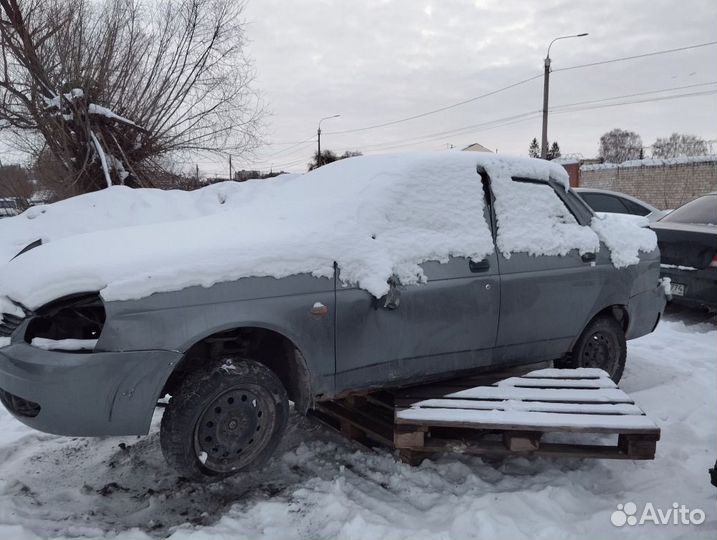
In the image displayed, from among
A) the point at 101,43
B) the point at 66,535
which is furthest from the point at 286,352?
the point at 101,43

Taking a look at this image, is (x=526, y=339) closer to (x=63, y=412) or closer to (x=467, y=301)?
(x=467, y=301)

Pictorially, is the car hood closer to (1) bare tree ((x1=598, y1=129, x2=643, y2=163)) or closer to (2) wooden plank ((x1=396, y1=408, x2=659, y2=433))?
(2) wooden plank ((x1=396, y1=408, x2=659, y2=433))

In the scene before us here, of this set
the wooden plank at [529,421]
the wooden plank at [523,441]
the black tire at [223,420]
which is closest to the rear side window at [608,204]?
the wooden plank at [529,421]

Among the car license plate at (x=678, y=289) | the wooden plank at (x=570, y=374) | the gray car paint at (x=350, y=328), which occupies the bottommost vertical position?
the wooden plank at (x=570, y=374)

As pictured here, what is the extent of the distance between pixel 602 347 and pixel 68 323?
3.68 metres

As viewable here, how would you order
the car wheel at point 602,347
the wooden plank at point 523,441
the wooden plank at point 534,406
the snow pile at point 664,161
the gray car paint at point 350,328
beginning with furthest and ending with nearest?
1. the snow pile at point 664,161
2. the car wheel at point 602,347
3. the wooden plank at point 534,406
4. the wooden plank at point 523,441
5. the gray car paint at point 350,328

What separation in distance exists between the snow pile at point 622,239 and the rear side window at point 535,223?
0.48ft

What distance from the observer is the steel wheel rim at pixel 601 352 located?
394 cm

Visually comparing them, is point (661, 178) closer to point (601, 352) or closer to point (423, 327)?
point (601, 352)

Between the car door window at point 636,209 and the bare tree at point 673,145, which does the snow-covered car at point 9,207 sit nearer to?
the car door window at point 636,209

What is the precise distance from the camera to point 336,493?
2.67 metres

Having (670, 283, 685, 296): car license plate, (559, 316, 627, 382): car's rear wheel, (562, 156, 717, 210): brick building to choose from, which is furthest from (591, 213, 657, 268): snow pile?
(562, 156, 717, 210): brick building

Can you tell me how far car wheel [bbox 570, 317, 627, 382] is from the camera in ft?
12.7

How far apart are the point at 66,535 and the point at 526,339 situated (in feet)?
9.20
